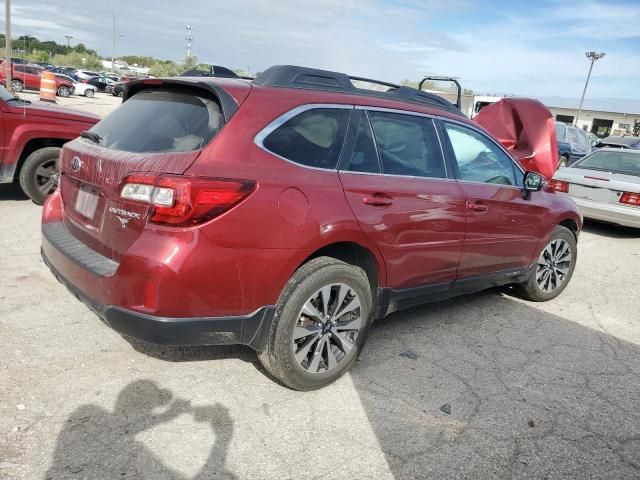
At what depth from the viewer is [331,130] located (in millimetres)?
3256

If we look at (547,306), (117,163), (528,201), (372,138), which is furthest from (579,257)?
(117,163)

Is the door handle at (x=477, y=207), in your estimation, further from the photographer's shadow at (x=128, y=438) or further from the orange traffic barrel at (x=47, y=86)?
the orange traffic barrel at (x=47, y=86)

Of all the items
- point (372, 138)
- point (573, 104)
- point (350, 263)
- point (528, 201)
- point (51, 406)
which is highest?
point (573, 104)

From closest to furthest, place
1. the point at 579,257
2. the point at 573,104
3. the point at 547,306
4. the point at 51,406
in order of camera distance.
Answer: the point at 51,406 < the point at 547,306 < the point at 579,257 < the point at 573,104

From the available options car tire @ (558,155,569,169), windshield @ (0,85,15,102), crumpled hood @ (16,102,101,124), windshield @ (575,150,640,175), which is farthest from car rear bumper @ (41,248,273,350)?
car tire @ (558,155,569,169)

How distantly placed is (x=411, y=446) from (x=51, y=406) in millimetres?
1897

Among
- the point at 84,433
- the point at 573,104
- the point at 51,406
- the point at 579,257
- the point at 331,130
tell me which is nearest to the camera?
the point at 84,433

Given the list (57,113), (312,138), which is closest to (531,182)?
(312,138)

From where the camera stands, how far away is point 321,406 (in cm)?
310

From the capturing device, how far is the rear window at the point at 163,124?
2846 millimetres

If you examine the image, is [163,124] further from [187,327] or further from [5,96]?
[5,96]

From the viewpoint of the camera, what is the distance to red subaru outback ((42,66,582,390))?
2.64 meters

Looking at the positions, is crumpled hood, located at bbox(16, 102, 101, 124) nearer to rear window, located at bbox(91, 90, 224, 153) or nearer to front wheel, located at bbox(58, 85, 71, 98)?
rear window, located at bbox(91, 90, 224, 153)

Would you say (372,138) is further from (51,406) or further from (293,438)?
(51,406)
